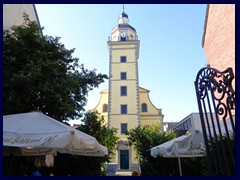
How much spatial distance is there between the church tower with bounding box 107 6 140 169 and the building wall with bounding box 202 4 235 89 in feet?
57.4

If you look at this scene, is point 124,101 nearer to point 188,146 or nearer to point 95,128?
point 95,128

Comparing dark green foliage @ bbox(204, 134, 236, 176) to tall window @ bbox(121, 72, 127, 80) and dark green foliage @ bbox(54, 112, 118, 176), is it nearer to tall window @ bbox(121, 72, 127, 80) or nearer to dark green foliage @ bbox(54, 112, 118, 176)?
dark green foliage @ bbox(54, 112, 118, 176)

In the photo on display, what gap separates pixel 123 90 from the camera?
111 feet

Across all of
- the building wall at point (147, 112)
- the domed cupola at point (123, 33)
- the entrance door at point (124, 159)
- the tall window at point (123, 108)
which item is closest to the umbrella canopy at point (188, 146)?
the entrance door at point (124, 159)

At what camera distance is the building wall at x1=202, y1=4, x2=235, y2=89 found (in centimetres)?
1127

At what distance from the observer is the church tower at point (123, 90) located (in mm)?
30688

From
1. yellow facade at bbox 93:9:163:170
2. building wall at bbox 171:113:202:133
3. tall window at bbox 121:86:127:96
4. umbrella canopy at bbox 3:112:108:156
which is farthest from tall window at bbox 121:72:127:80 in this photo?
umbrella canopy at bbox 3:112:108:156

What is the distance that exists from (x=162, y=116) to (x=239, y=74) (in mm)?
32985

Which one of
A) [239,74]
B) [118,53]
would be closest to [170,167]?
[239,74]

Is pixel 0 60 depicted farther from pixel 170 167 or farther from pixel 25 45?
pixel 170 167

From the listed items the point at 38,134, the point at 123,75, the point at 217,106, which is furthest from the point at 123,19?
the point at 217,106

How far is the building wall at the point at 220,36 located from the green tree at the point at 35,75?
7175mm

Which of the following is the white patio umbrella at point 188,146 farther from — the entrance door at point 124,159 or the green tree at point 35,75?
the entrance door at point 124,159

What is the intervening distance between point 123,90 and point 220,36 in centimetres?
2151
